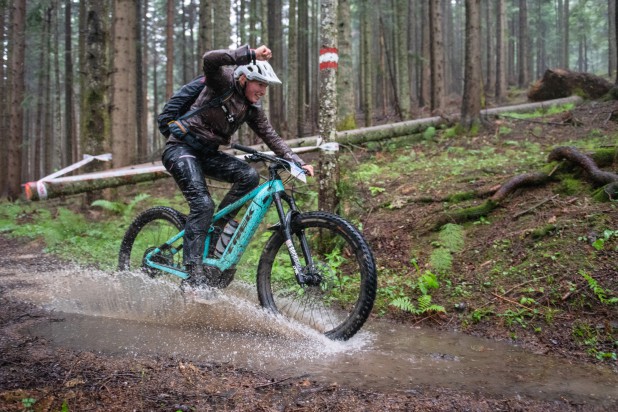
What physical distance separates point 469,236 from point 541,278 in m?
1.28

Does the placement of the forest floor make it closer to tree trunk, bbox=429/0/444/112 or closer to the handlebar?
the handlebar

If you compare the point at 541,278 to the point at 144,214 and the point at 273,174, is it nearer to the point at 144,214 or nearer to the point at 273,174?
the point at 273,174

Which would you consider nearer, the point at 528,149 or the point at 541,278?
the point at 541,278

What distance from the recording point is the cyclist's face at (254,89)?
4535 millimetres

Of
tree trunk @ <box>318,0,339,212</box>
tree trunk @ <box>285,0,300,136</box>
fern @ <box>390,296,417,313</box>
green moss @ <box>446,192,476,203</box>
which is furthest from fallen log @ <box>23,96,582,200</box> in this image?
tree trunk @ <box>285,0,300,136</box>

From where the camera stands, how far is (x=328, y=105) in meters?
6.18

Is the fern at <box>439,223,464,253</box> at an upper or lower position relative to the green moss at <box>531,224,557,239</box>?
lower

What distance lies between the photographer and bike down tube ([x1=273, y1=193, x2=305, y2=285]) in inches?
165

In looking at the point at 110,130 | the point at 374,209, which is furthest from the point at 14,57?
the point at 374,209

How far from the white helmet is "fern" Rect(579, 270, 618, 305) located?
11.7 ft

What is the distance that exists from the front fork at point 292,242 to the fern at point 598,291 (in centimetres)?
268

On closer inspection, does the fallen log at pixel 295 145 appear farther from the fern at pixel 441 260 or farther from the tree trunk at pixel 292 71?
the tree trunk at pixel 292 71

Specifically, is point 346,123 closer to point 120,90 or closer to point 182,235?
point 120,90

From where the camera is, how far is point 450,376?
320 cm
